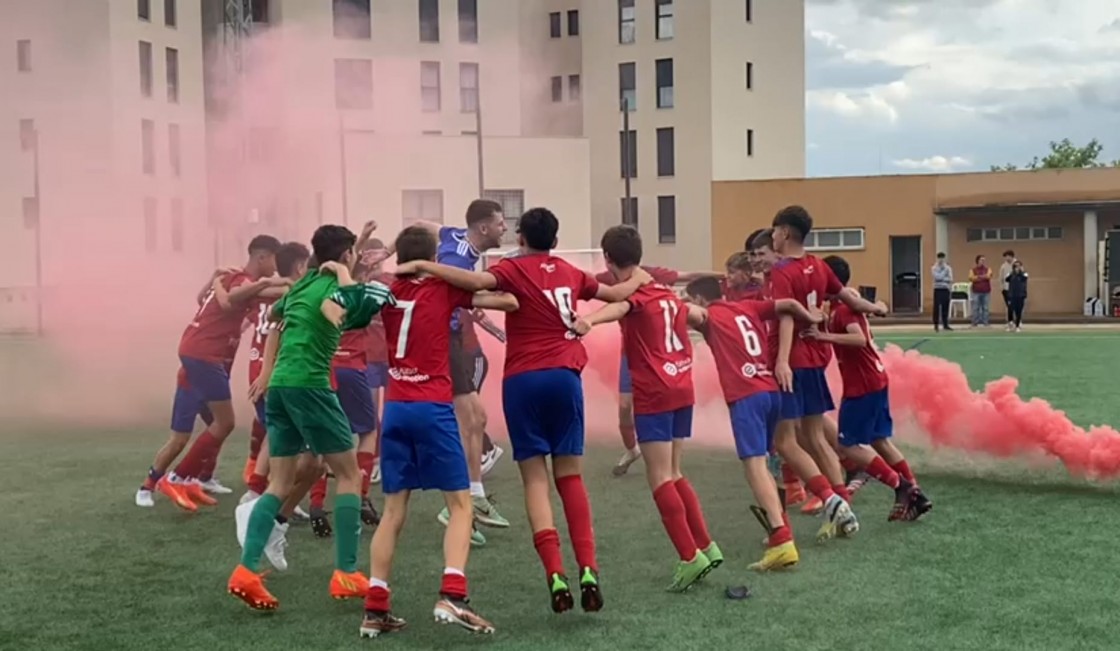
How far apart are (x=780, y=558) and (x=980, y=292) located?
2363 cm

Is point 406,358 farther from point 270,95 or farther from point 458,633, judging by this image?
point 270,95

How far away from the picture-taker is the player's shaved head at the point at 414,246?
18.1ft

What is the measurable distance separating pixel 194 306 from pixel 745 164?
34.3m

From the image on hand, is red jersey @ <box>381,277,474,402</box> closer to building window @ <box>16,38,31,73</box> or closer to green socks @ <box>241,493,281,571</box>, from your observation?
green socks @ <box>241,493,281,571</box>

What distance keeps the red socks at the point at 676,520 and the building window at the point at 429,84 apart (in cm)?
2244

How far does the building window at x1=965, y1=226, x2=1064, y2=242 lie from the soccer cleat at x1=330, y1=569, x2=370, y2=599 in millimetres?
36480

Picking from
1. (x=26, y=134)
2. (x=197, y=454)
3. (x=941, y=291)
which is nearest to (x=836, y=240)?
(x=941, y=291)

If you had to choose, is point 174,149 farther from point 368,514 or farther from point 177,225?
point 368,514

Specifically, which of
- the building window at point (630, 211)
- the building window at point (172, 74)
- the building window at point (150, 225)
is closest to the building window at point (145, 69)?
the building window at point (172, 74)

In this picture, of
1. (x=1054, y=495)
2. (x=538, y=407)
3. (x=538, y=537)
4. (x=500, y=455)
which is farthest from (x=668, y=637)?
(x=500, y=455)

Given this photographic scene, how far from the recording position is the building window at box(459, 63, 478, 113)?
31.9 meters

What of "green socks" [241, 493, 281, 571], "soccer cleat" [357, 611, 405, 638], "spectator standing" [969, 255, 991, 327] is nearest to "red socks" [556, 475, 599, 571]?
"soccer cleat" [357, 611, 405, 638]

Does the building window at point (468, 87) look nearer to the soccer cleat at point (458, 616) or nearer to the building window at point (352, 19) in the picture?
the building window at point (352, 19)

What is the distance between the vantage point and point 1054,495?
7.73 metres
